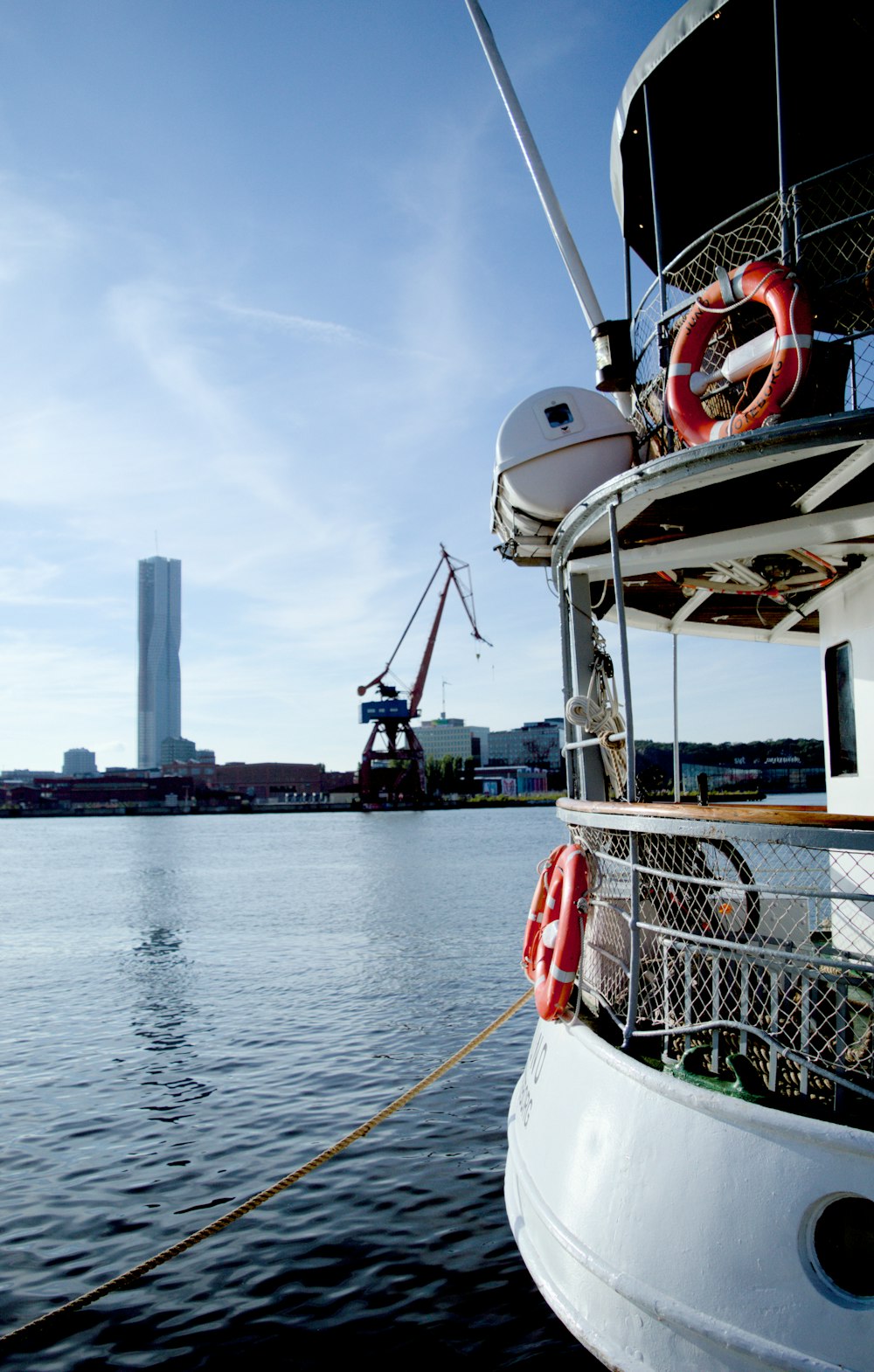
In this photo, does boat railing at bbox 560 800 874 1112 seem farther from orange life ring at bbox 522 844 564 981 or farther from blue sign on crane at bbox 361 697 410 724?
blue sign on crane at bbox 361 697 410 724

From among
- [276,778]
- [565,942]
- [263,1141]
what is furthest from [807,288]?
[276,778]

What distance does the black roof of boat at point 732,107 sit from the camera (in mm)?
5812

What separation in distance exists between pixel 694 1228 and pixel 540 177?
759 cm

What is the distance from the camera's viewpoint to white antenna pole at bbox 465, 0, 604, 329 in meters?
7.72

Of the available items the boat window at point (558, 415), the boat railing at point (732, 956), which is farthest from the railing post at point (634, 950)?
the boat window at point (558, 415)

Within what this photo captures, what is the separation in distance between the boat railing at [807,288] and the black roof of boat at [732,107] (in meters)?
0.36

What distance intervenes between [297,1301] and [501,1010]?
7831 mm

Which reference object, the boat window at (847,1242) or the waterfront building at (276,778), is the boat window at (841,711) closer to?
the boat window at (847,1242)

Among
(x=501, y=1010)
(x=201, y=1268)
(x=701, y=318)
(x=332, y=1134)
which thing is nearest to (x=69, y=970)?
(x=501, y=1010)

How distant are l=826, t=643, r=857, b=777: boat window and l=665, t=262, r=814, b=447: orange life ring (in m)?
2.54

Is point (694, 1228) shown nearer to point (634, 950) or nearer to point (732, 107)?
point (634, 950)

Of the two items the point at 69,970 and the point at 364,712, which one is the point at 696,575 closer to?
the point at 69,970

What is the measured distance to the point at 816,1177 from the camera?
3.47 m

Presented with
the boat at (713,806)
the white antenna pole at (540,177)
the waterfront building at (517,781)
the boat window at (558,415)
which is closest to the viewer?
the boat at (713,806)
